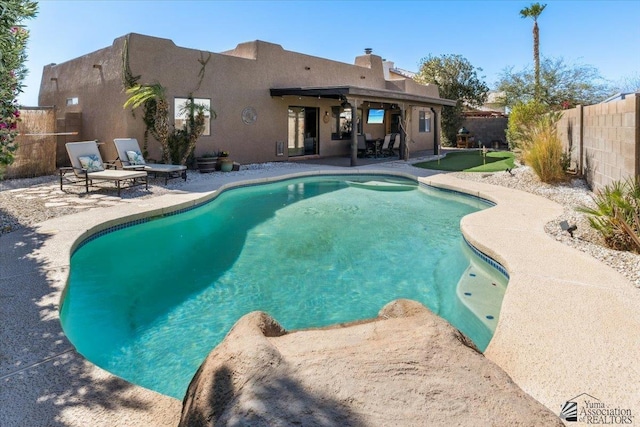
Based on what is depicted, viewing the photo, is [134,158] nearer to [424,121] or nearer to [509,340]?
[509,340]

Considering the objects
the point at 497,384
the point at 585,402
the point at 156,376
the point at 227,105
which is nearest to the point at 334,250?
the point at 156,376

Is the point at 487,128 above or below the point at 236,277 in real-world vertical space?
above

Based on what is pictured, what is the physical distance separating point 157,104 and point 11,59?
26.5ft

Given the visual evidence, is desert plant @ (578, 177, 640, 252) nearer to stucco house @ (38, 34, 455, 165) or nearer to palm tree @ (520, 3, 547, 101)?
stucco house @ (38, 34, 455, 165)

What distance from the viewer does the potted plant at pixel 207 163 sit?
14688 mm

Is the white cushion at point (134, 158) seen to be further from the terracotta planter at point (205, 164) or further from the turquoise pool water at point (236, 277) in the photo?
the turquoise pool water at point (236, 277)

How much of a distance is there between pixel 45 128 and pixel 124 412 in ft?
43.5

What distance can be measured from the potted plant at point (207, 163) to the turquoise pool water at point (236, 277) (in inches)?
186

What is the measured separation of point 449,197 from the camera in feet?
38.7

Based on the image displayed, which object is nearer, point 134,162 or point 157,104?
point 134,162

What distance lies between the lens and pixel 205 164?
1473cm

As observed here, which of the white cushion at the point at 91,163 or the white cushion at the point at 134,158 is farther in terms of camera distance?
the white cushion at the point at 134,158

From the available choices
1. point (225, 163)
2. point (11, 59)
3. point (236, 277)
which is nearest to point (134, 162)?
point (225, 163)

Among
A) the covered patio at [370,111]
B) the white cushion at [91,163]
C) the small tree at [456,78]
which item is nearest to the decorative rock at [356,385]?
the white cushion at [91,163]
